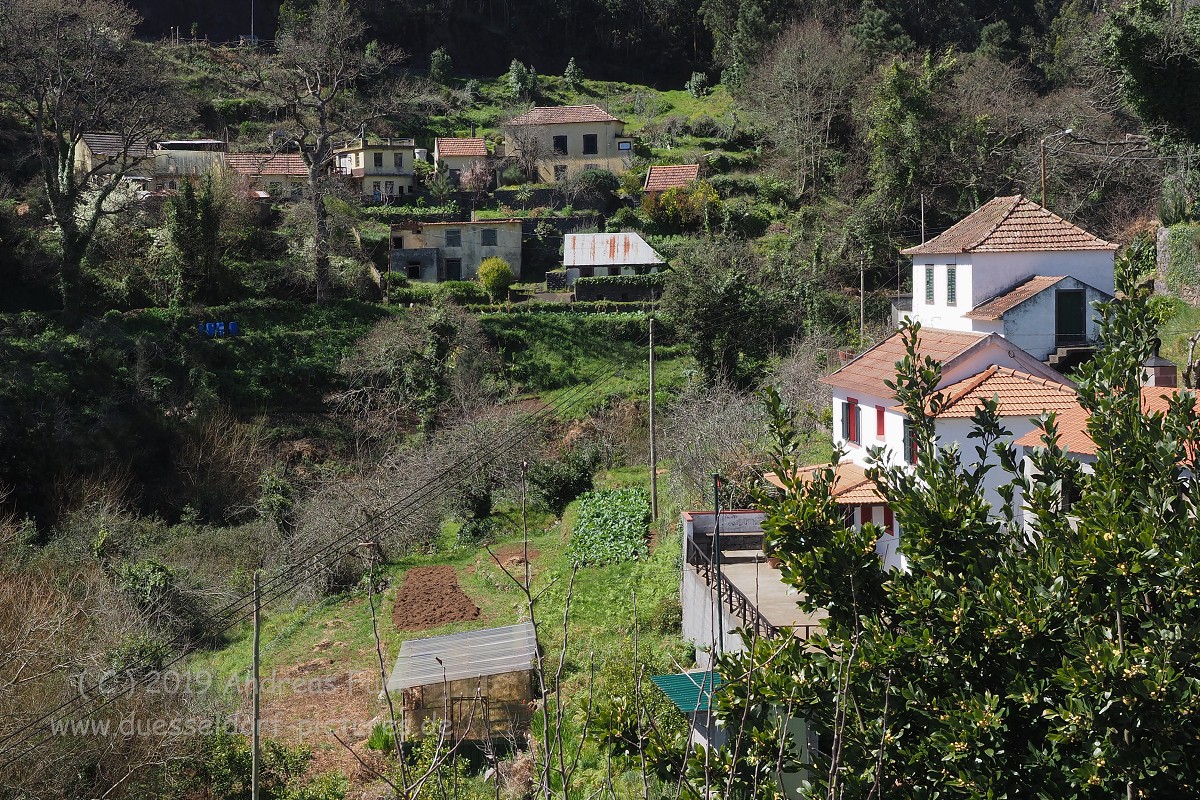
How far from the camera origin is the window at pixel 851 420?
19.9m

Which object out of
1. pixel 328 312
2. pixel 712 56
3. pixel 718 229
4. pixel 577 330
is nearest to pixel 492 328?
pixel 577 330

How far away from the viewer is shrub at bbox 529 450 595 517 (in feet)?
84.6

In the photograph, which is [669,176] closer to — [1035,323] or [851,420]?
[851,420]

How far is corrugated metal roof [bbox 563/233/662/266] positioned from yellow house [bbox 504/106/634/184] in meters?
10.3

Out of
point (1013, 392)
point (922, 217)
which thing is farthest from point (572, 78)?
point (1013, 392)

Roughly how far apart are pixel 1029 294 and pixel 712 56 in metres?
52.6

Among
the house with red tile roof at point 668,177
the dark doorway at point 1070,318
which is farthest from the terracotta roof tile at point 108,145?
the dark doorway at point 1070,318

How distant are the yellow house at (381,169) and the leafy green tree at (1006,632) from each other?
42.5 metres

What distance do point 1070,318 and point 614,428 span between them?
564 inches

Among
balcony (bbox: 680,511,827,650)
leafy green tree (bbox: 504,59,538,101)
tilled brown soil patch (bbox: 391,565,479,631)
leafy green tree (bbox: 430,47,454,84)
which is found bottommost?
tilled brown soil patch (bbox: 391,565,479,631)

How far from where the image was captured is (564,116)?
4981 centimetres

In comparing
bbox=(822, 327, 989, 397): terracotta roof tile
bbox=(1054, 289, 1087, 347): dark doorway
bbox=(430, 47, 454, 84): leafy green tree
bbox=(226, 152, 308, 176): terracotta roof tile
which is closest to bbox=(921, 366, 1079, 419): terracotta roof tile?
bbox=(822, 327, 989, 397): terracotta roof tile

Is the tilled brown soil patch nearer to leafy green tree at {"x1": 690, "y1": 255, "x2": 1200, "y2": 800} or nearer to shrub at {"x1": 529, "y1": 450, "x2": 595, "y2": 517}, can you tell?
shrub at {"x1": 529, "y1": 450, "x2": 595, "y2": 517}

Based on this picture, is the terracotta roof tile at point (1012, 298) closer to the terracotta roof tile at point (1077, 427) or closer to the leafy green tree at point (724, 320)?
the terracotta roof tile at point (1077, 427)
